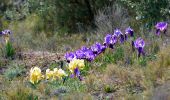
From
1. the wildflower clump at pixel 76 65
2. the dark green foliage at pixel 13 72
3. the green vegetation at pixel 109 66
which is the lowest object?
the dark green foliage at pixel 13 72

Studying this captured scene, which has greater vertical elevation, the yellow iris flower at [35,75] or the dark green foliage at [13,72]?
the yellow iris flower at [35,75]

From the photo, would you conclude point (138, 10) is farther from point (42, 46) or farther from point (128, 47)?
point (128, 47)

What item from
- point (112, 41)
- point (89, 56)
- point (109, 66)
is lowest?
point (109, 66)

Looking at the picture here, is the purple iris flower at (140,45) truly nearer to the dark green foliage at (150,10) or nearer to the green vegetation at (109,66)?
the green vegetation at (109,66)

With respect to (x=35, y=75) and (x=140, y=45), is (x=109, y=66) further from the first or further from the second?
(x=35, y=75)

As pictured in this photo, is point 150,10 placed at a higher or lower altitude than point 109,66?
higher

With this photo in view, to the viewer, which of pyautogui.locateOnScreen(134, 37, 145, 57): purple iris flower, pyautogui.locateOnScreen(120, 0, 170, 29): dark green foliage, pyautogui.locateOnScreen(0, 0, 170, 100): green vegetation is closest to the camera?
pyautogui.locateOnScreen(0, 0, 170, 100): green vegetation

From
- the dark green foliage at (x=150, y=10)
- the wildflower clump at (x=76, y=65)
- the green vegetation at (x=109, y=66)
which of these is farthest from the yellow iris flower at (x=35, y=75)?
the dark green foliage at (x=150, y=10)

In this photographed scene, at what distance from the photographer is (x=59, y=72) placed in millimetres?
6625

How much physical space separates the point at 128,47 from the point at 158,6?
12.1 feet

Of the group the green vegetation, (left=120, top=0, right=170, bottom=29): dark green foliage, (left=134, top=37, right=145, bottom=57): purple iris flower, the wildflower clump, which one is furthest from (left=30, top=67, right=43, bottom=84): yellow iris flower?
(left=120, top=0, right=170, bottom=29): dark green foliage

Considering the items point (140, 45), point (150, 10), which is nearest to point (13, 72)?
point (140, 45)

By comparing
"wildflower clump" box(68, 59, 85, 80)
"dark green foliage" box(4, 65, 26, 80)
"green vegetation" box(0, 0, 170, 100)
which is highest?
"wildflower clump" box(68, 59, 85, 80)

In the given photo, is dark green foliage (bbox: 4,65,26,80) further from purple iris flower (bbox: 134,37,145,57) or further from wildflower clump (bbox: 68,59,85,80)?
purple iris flower (bbox: 134,37,145,57)
